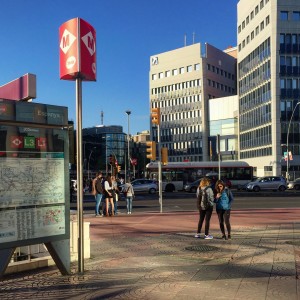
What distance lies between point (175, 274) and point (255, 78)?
72.8 meters

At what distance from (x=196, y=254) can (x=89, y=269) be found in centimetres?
240

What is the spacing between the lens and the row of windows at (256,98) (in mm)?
70250

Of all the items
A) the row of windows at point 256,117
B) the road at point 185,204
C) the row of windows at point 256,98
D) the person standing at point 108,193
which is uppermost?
the row of windows at point 256,98

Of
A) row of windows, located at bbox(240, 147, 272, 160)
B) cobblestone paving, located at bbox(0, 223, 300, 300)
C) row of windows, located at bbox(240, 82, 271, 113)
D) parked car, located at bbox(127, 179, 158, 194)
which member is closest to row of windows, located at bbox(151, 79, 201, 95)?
row of windows, located at bbox(240, 82, 271, 113)

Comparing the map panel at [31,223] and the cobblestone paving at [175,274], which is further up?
the map panel at [31,223]

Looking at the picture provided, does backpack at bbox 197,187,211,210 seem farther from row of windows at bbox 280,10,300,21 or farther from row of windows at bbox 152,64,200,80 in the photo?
row of windows at bbox 152,64,200,80

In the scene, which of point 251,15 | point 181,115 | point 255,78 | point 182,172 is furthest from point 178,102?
point 182,172

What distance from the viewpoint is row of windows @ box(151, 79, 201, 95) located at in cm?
10612

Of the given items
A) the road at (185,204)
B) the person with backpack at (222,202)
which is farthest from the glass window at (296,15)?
the person with backpack at (222,202)

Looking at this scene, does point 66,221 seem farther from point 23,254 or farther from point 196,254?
point 196,254

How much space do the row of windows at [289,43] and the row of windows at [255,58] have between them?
7.05 feet

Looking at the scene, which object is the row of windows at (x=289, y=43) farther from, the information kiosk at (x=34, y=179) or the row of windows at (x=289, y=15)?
the information kiosk at (x=34, y=179)

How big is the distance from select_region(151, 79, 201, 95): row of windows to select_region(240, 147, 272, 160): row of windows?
26.2 meters

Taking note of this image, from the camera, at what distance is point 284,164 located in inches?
2640
